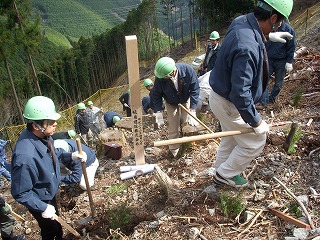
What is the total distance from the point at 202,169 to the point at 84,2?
155 meters

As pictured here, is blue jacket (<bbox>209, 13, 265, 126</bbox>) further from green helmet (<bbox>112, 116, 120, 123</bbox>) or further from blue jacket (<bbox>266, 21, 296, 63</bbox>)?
green helmet (<bbox>112, 116, 120, 123</bbox>)

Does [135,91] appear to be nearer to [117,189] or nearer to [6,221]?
[117,189]

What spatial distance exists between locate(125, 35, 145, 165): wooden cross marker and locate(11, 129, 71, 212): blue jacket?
1.61 m

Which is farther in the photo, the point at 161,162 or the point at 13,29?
the point at 13,29

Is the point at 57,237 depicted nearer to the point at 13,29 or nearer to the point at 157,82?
the point at 157,82

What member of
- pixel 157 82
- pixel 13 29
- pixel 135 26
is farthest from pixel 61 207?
pixel 135 26

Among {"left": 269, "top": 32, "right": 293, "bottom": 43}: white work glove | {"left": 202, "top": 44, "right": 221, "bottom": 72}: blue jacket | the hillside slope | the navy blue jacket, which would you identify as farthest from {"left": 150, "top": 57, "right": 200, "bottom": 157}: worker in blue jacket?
the hillside slope

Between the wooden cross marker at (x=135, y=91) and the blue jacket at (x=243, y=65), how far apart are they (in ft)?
4.89

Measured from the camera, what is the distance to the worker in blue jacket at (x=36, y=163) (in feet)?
10.1

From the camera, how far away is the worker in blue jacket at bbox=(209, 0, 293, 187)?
9.22 ft

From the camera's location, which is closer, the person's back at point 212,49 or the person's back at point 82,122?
the person's back at point 212,49

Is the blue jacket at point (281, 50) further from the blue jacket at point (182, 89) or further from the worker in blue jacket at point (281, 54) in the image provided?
the blue jacket at point (182, 89)

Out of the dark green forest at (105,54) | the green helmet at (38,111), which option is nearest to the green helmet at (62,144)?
the green helmet at (38,111)

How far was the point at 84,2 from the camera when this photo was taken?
472ft
